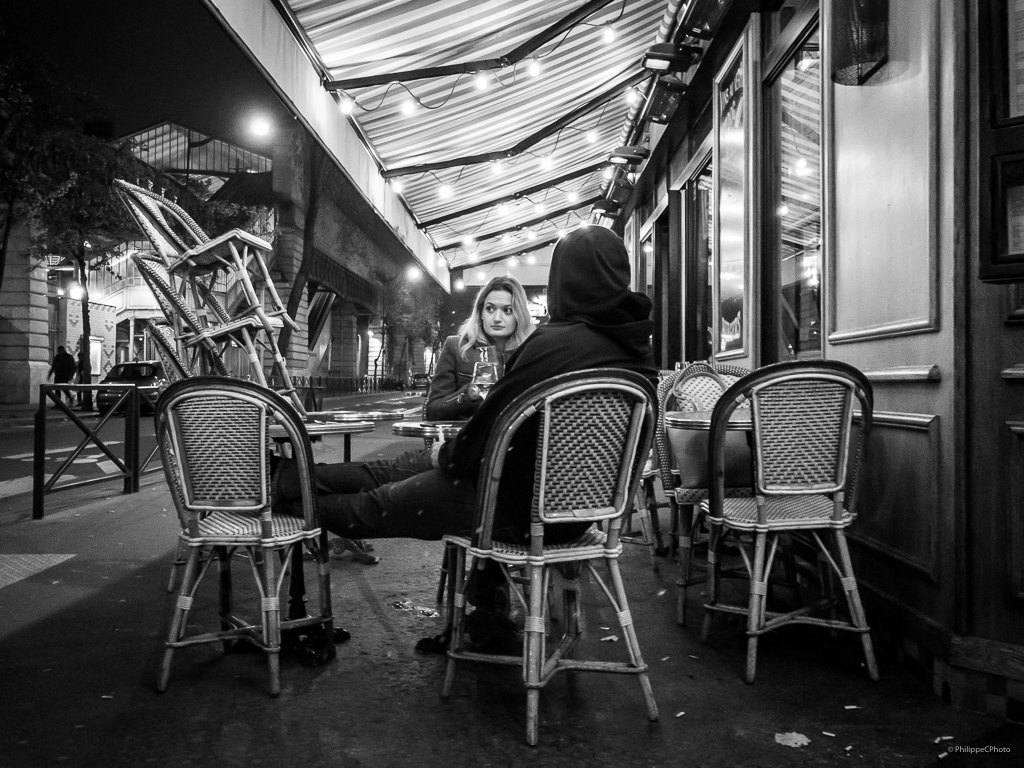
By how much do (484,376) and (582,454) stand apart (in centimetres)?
110

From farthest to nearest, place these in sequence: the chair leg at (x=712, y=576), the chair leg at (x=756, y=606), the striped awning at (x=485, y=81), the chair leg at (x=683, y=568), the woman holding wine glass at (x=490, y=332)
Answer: the striped awning at (x=485, y=81) → the woman holding wine glass at (x=490, y=332) → the chair leg at (x=683, y=568) → the chair leg at (x=712, y=576) → the chair leg at (x=756, y=606)

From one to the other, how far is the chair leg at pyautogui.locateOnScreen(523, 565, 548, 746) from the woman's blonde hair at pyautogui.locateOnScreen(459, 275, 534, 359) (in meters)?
1.65

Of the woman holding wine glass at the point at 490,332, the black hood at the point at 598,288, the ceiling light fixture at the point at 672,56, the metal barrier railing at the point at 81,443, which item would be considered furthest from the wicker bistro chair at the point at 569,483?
the ceiling light fixture at the point at 672,56

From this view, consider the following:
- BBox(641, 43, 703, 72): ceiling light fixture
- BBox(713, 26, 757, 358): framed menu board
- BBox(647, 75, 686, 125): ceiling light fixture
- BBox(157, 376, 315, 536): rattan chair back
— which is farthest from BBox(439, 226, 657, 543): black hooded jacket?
BBox(647, 75, 686, 125): ceiling light fixture

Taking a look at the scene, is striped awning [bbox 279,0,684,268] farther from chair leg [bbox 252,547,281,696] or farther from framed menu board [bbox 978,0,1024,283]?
chair leg [bbox 252,547,281,696]

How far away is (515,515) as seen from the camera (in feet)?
8.00

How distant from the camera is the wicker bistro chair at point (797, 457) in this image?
270 centimetres

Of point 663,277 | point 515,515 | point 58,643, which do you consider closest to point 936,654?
point 515,515

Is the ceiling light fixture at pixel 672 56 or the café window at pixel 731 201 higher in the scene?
the ceiling light fixture at pixel 672 56

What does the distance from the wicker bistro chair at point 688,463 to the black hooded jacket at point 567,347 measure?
909 millimetres

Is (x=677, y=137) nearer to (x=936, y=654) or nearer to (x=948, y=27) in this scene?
(x=948, y=27)

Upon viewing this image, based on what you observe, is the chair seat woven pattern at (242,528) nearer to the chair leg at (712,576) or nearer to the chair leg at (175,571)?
the chair leg at (175,571)

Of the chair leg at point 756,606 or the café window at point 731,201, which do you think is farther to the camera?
the café window at point 731,201

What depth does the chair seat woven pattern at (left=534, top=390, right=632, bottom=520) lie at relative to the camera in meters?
2.28
